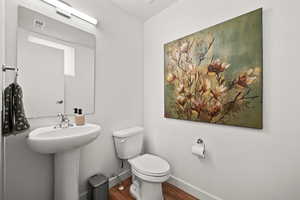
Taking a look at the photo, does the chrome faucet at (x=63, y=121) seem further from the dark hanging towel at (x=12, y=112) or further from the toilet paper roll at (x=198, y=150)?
the toilet paper roll at (x=198, y=150)

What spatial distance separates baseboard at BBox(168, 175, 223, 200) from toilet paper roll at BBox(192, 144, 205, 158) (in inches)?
16.0

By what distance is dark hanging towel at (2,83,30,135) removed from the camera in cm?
87

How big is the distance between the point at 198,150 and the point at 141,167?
0.59 metres

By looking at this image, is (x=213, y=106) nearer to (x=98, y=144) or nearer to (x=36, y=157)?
(x=98, y=144)

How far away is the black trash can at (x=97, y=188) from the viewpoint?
1333mm

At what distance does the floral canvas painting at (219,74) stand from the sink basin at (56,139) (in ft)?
3.26

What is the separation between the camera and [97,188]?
1338 millimetres

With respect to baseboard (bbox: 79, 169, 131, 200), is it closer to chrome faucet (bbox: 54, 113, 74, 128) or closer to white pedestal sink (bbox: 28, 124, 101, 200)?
white pedestal sink (bbox: 28, 124, 101, 200)

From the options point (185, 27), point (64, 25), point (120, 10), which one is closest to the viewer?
point (64, 25)

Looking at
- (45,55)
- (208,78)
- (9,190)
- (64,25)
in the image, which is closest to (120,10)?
(64,25)

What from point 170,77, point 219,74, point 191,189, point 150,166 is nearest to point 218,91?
point 219,74

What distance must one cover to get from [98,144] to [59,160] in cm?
44

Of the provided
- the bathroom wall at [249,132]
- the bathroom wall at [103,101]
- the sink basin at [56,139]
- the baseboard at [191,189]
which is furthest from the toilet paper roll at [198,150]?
the sink basin at [56,139]

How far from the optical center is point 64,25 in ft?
4.25
